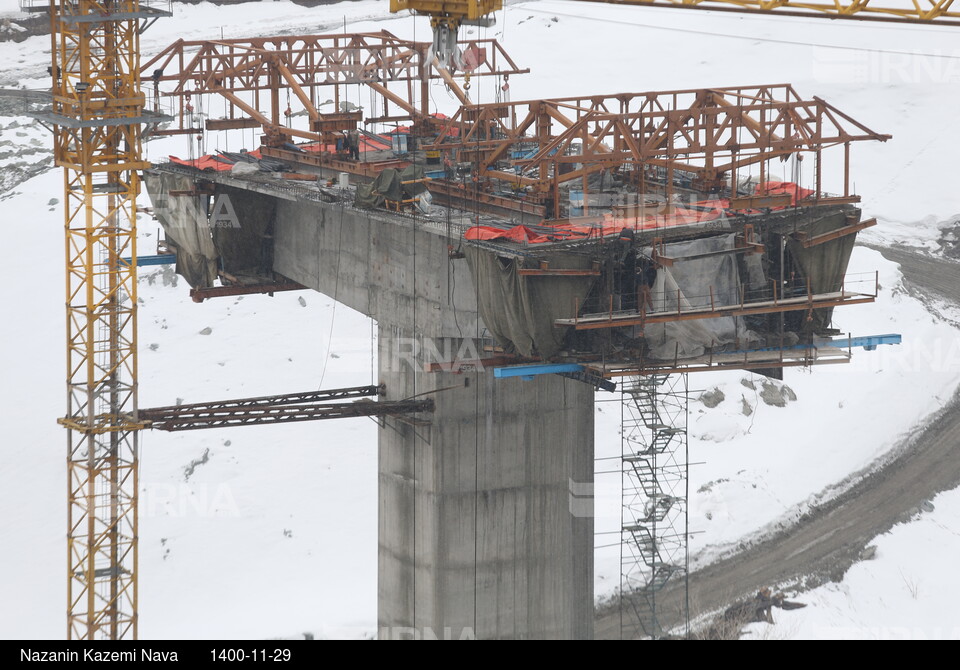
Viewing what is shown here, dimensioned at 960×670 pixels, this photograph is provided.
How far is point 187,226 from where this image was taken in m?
56.1

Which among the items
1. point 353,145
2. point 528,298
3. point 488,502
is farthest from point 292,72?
point 528,298

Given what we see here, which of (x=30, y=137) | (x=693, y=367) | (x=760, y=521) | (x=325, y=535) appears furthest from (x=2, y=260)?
(x=693, y=367)

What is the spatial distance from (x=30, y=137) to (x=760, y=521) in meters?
49.6

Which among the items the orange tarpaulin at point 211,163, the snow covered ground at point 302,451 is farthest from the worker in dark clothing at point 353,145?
the snow covered ground at point 302,451

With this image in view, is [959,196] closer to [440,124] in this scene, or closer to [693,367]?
→ [440,124]

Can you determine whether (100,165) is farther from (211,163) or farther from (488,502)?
(488,502)

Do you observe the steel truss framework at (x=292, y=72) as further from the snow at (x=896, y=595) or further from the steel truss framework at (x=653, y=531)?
the snow at (x=896, y=595)

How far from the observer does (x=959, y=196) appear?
84.4 meters

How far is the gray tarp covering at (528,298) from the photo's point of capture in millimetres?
39062

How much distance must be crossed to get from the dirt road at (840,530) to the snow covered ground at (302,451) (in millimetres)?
726

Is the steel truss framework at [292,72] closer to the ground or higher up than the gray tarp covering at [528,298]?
higher up

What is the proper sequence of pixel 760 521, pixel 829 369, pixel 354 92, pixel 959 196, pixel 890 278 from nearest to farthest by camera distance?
pixel 760 521 < pixel 829 369 < pixel 890 278 < pixel 959 196 < pixel 354 92

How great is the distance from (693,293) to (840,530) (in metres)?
22.2

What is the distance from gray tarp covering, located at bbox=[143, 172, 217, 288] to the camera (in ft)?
183
